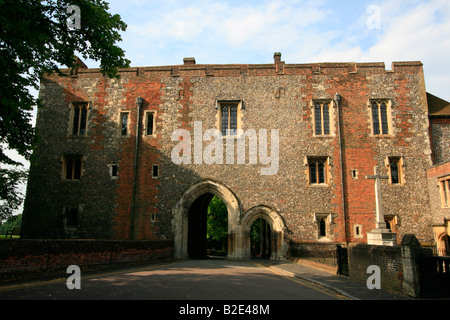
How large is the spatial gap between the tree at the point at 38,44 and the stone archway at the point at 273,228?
1088cm

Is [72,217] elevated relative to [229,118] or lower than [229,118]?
lower

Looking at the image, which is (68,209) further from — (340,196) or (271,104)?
(340,196)

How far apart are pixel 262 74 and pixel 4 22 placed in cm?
1484

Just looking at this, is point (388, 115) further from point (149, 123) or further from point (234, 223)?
point (149, 123)

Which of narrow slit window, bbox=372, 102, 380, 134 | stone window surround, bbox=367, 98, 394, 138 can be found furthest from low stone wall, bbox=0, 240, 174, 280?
narrow slit window, bbox=372, 102, 380, 134

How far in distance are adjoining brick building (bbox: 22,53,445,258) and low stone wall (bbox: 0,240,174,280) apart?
5610mm

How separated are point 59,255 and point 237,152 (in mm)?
11692

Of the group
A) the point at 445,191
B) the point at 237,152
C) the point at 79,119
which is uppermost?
the point at 79,119

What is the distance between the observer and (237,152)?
19.5 meters

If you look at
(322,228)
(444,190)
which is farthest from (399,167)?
(322,228)

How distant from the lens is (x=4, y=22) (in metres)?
8.12

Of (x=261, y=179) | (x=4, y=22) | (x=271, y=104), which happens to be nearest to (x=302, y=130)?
(x=271, y=104)

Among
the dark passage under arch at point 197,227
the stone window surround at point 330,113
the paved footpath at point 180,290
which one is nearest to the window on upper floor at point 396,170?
the stone window surround at point 330,113

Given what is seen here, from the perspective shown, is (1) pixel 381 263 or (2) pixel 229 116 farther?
(2) pixel 229 116
